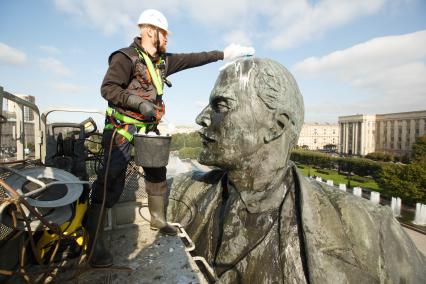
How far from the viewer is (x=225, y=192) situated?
286cm

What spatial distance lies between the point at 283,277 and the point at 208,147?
Answer: 3.83 feet

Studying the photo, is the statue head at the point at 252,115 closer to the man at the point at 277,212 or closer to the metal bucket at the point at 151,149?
the man at the point at 277,212

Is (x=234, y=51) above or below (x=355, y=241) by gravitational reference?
above

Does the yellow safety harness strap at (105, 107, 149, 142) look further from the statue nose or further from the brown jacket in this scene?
the statue nose

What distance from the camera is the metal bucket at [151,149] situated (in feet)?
8.62

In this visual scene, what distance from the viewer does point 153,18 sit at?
9.41 feet

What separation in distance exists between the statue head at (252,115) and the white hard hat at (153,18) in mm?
947

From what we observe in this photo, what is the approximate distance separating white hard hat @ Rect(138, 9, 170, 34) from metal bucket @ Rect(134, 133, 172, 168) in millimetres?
1141

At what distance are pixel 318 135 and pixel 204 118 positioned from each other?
138 meters

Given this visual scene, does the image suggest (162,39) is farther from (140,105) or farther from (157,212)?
(157,212)

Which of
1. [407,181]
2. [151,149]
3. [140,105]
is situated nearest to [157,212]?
[151,149]

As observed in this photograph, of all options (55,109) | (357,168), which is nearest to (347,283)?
(55,109)

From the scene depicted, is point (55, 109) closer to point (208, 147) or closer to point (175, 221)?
point (175, 221)

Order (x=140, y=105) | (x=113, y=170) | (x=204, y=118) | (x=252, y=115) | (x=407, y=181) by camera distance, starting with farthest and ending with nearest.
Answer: (x=407, y=181), (x=113, y=170), (x=140, y=105), (x=204, y=118), (x=252, y=115)
